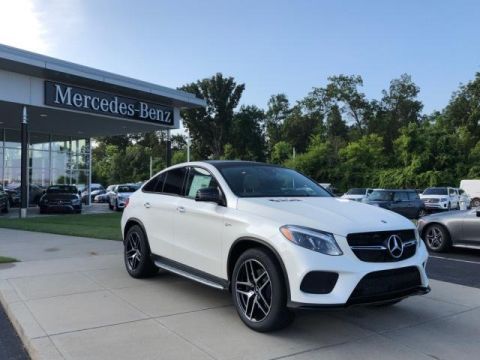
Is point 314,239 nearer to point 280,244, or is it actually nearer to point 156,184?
point 280,244

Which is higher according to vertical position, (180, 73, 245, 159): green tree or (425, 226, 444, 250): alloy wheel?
(180, 73, 245, 159): green tree

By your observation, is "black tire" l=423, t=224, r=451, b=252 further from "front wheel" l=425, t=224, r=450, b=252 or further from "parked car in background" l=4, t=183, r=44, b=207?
"parked car in background" l=4, t=183, r=44, b=207

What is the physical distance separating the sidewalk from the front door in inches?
21.3

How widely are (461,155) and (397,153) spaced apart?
6907 millimetres

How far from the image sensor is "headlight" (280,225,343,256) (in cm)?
427

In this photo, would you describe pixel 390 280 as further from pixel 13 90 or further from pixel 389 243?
pixel 13 90

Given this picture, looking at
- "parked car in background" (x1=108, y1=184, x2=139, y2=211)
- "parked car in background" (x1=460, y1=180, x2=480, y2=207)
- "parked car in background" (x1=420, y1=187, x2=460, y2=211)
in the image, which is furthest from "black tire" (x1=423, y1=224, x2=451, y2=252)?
"parked car in background" (x1=460, y1=180, x2=480, y2=207)

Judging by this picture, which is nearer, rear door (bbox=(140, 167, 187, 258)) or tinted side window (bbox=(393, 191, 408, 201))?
rear door (bbox=(140, 167, 187, 258))

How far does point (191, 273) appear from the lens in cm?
568

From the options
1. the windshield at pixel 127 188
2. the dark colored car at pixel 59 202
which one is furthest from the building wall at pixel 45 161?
the dark colored car at pixel 59 202

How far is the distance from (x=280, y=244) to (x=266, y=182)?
150 cm

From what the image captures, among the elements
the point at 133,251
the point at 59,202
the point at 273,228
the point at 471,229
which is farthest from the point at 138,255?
the point at 59,202

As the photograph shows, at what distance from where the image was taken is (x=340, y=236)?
169 inches

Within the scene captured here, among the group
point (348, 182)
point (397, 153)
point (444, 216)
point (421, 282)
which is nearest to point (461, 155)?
point (397, 153)
